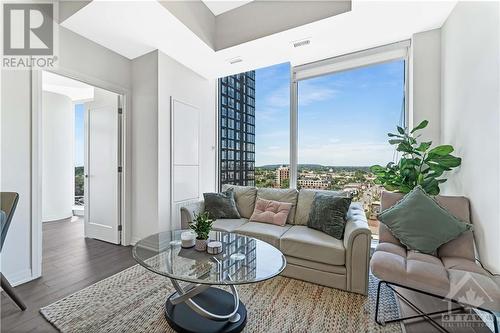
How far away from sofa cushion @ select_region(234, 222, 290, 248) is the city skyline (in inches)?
52.8

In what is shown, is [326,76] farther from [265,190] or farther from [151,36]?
[151,36]

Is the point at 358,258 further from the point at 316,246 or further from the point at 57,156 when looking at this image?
the point at 57,156

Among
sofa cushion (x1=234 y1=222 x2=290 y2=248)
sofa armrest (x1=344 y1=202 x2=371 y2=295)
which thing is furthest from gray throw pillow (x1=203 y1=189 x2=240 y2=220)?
sofa armrest (x1=344 y1=202 x2=371 y2=295)

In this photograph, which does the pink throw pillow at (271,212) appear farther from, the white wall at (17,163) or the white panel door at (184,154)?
the white wall at (17,163)

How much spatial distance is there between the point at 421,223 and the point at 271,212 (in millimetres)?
1572

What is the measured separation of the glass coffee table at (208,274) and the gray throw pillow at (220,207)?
1128 mm

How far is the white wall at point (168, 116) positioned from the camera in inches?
127

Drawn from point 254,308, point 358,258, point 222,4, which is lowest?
point 254,308

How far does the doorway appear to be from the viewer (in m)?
3.40

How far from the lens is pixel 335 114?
3.51 metres

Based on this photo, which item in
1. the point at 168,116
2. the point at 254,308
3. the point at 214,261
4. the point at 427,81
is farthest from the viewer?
the point at 168,116

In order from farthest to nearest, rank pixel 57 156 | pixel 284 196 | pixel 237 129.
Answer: pixel 57 156
pixel 237 129
pixel 284 196

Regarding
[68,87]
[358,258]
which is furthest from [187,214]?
[68,87]

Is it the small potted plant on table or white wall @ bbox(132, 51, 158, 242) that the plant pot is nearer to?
the small potted plant on table
